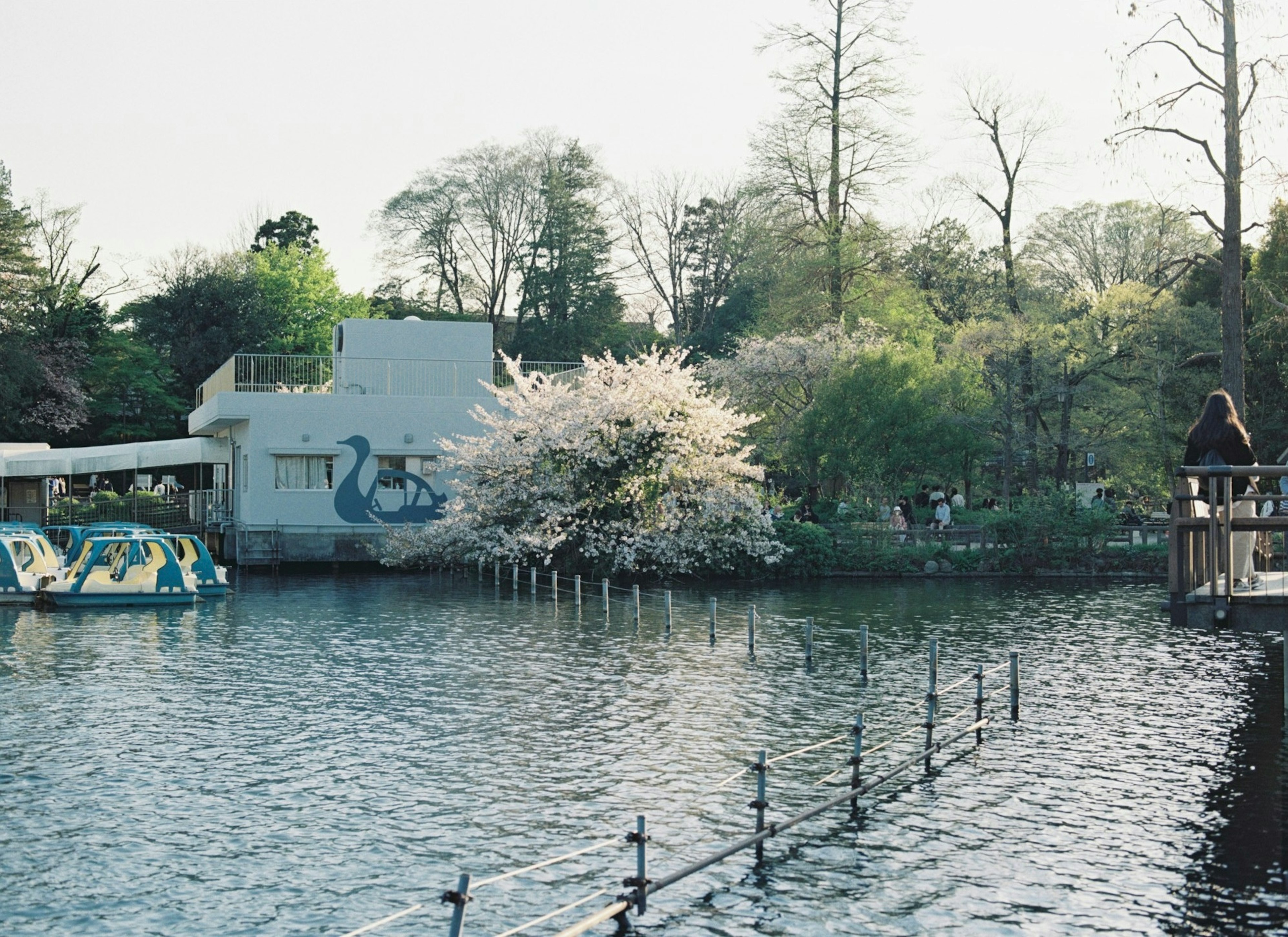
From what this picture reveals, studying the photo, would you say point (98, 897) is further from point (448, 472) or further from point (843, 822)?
point (448, 472)

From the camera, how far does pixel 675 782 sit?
48.3 ft

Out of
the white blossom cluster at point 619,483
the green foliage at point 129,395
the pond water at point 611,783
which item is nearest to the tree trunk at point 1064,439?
the white blossom cluster at point 619,483

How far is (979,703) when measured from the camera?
17.7 meters

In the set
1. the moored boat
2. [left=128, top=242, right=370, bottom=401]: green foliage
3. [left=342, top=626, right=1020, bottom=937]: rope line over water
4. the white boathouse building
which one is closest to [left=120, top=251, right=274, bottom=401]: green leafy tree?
[left=128, top=242, right=370, bottom=401]: green foliage

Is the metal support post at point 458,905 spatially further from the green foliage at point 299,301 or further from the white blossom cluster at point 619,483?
the green foliage at point 299,301

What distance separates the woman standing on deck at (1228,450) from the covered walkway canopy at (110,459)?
44.9m

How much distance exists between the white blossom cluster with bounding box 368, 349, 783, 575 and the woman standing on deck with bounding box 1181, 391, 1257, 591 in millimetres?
23120

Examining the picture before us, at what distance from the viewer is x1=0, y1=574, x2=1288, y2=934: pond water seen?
1087 cm

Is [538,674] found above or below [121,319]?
below

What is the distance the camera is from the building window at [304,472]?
47.2 meters

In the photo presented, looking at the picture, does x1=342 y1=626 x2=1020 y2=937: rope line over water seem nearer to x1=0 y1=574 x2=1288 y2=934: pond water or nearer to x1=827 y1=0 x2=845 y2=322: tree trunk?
x1=0 y1=574 x2=1288 y2=934: pond water

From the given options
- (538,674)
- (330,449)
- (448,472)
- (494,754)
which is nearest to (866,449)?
(448,472)

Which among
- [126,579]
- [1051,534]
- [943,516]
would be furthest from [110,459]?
[1051,534]

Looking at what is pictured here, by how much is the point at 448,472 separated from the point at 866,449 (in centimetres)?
1436
